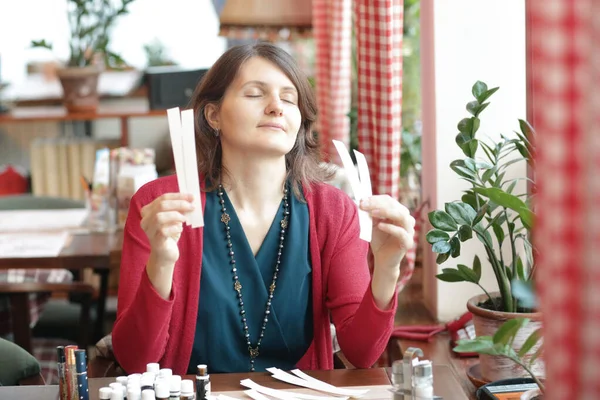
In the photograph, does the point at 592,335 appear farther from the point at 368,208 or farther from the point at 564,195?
the point at 368,208

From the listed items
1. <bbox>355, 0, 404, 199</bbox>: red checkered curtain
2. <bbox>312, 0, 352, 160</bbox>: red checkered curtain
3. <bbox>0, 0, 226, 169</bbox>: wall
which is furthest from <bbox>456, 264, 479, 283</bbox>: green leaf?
<bbox>0, 0, 226, 169</bbox>: wall

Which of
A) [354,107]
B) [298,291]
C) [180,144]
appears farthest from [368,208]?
[354,107]

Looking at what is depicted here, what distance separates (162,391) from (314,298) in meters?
0.70

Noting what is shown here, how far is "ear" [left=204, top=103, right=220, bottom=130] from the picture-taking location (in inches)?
79.6

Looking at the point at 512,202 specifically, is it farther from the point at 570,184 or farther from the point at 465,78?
the point at 465,78

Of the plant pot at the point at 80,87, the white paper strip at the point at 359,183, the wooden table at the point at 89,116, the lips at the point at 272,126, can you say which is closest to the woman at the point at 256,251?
the lips at the point at 272,126

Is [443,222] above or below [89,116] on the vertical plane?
below

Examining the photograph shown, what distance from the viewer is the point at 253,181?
77.8 inches

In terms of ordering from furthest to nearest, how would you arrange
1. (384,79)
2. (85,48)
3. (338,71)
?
(85,48), (338,71), (384,79)

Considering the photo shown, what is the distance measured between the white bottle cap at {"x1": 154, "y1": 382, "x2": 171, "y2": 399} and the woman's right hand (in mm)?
274

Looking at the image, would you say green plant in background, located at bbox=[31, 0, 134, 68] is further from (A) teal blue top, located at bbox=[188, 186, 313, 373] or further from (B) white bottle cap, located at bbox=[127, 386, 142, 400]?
(B) white bottle cap, located at bbox=[127, 386, 142, 400]

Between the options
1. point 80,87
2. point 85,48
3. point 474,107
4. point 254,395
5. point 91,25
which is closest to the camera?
point 254,395

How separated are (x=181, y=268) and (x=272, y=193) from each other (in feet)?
0.90

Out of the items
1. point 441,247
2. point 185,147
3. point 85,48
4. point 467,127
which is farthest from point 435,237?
point 85,48
